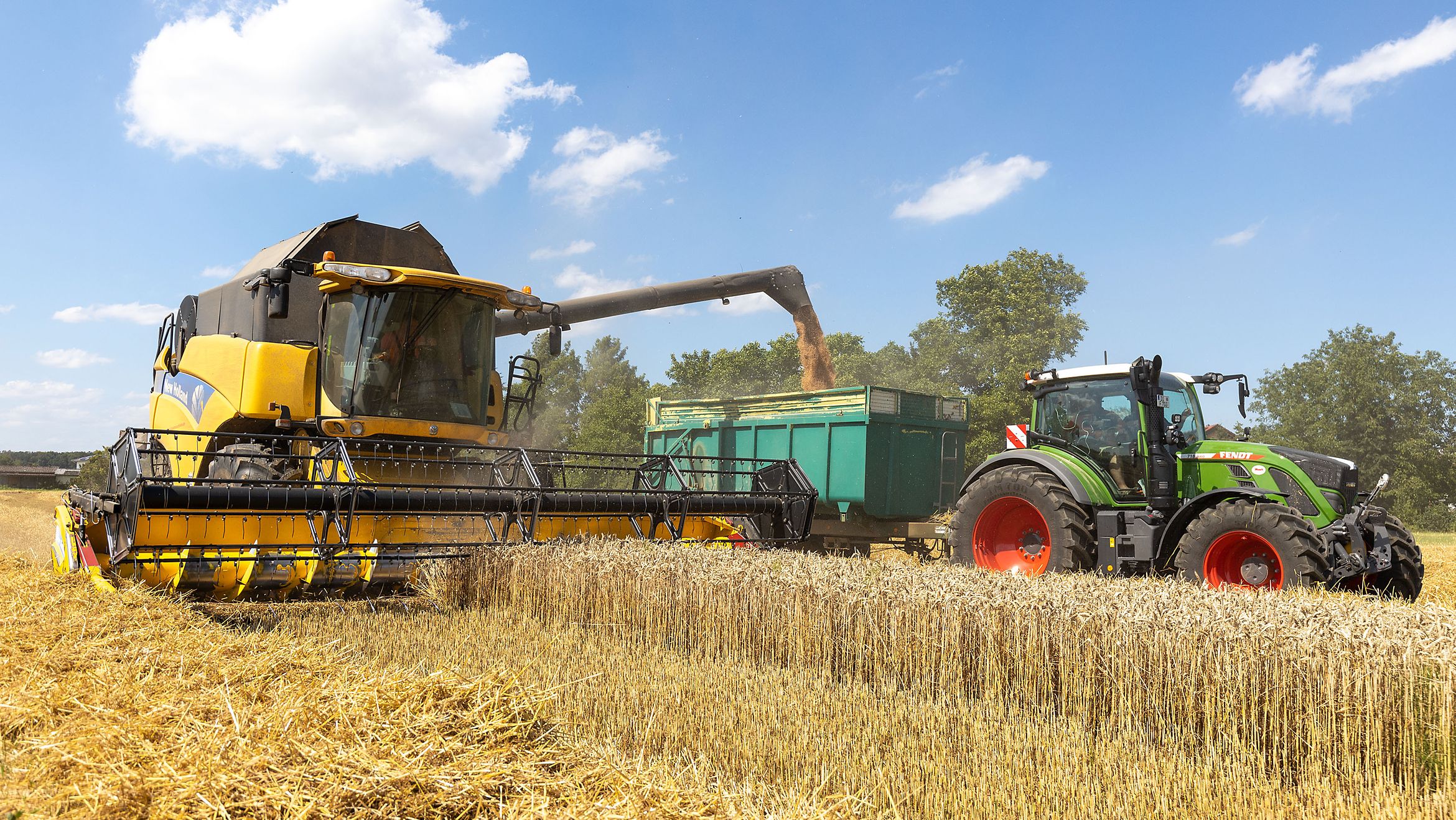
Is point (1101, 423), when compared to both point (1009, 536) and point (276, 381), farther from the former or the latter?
point (276, 381)

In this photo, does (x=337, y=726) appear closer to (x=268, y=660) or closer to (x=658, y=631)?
(x=268, y=660)

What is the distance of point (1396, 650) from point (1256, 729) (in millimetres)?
527

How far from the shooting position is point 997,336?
3067 centimetres

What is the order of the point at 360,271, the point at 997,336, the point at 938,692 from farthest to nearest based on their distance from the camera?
the point at 997,336 → the point at 360,271 → the point at 938,692

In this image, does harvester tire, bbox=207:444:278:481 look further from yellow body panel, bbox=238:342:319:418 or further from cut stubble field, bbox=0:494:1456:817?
cut stubble field, bbox=0:494:1456:817

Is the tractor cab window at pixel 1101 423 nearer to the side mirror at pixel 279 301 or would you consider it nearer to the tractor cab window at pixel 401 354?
the tractor cab window at pixel 401 354

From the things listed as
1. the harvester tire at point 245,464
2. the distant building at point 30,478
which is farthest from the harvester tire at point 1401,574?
the distant building at point 30,478

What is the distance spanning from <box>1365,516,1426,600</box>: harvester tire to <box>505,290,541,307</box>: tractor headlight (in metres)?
6.77

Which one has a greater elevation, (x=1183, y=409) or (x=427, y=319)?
(x=427, y=319)

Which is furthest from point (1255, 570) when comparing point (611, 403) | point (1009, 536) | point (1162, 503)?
point (611, 403)

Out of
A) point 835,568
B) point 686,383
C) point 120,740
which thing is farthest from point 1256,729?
point 686,383

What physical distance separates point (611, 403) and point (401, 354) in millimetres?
30506

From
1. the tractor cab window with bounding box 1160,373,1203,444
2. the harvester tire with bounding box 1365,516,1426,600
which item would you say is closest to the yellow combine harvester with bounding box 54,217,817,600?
the tractor cab window with bounding box 1160,373,1203,444

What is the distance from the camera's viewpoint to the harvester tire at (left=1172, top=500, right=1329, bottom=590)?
220 inches
